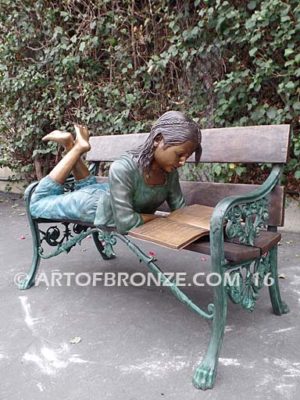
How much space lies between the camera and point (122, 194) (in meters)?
1.99

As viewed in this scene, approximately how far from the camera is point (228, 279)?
1.70m

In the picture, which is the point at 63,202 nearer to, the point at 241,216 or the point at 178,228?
the point at 178,228

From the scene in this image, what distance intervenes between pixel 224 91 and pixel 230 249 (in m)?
2.53

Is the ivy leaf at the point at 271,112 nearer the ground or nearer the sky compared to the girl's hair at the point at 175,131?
nearer the ground

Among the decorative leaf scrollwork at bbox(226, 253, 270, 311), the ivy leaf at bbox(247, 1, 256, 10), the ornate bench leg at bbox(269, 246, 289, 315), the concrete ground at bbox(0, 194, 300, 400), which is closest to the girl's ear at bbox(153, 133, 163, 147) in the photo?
the decorative leaf scrollwork at bbox(226, 253, 270, 311)

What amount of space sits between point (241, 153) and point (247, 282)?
777mm

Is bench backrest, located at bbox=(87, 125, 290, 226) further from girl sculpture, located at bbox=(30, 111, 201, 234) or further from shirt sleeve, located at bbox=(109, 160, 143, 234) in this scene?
shirt sleeve, located at bbox=(109, 160, 143, 234)

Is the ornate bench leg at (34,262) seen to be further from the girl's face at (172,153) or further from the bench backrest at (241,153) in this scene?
the girl's face at (172,153)

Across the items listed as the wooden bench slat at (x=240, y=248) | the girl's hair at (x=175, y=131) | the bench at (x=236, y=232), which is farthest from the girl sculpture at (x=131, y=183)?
the wooden bench slat at (x=240, y=248)

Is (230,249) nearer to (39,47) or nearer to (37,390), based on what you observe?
(37,390)

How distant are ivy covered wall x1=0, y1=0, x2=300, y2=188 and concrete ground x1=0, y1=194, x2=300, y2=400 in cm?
174

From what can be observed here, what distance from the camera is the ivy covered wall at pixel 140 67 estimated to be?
359cm

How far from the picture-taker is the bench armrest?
1615 millimetres

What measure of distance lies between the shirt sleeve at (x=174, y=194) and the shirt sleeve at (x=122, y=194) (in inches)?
11.7
